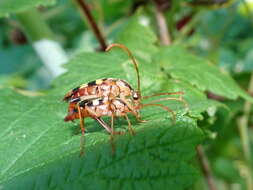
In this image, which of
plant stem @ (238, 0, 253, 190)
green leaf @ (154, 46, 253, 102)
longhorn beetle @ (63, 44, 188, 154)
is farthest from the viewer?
plant stem @ (238, 0, 253, 190)

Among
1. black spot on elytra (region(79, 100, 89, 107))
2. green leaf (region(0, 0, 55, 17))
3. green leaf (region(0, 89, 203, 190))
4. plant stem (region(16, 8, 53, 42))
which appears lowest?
green leaf (region(0, 89, 203, 190))

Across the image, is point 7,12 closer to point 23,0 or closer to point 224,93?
point 23,0

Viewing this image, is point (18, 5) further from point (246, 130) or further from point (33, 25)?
point (246, 130)

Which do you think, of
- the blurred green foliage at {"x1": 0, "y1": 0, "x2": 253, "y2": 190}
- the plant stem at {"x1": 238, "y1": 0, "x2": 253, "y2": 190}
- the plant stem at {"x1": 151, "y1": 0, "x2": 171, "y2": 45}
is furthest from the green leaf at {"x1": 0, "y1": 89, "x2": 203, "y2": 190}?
the plant stem at {"x1": 238, "y1": 0, "x2": 253, "y2": 190}

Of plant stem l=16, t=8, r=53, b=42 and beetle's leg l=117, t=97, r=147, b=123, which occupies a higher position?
plant stem l=16, t=8, r=53, b=42

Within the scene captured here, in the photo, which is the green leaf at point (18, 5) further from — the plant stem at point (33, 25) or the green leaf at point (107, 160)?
the green leaf at point (107, 160)

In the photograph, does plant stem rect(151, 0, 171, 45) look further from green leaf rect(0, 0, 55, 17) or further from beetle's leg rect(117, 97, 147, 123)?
beetle's leg rect(117, 97, 147, 123)

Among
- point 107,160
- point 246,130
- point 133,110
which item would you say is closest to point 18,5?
point 133,110

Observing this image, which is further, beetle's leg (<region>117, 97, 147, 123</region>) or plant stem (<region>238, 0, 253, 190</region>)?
plant stem (<region>238, 0, 253, 190</region>)
